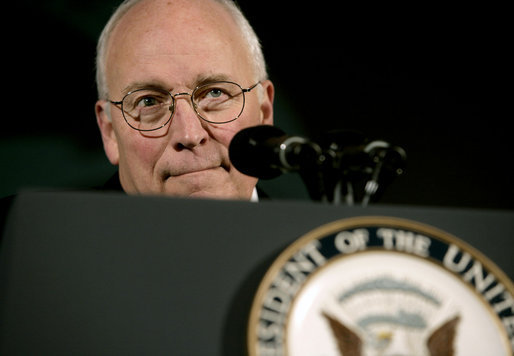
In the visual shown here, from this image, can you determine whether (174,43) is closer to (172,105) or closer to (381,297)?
(172,105)

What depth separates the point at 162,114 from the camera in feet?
5.11

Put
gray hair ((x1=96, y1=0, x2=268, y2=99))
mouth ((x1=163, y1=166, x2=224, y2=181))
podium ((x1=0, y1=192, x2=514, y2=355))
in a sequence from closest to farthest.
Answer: podium ((x1=0, y1=192, x2=514, y2=355)) → mouth ((x1=163, y1=166, x2=224, y2=181)) → gray hair ((x1=96, y1=0, x2=268, y2=99))

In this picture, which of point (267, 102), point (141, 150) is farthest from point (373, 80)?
point (141, 150)

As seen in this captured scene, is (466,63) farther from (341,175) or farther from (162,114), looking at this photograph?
(341,175)

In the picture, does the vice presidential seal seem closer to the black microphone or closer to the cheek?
the black microphone

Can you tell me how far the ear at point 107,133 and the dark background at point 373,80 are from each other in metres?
0.11

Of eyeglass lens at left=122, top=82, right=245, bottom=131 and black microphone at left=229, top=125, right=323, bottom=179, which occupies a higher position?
eyeglass lens at left=122, top=82, right=245, bottom=131

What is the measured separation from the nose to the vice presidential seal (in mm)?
1031

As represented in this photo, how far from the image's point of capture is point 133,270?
50 cm

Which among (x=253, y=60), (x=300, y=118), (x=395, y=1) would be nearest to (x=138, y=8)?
(x=253, y=60)

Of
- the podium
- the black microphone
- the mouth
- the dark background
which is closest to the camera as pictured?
the podium

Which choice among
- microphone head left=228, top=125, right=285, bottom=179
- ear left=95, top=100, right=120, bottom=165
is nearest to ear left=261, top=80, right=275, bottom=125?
ear left=95, top=100, right=120, bottom=165

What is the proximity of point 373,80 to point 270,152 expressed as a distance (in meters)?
1.54

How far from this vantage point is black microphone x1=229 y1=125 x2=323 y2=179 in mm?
647
